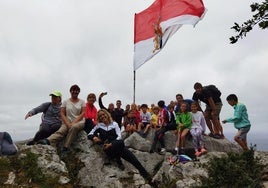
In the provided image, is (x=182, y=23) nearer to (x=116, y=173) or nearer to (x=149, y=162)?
(x=149, y=162)

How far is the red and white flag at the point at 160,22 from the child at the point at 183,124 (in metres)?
4.78

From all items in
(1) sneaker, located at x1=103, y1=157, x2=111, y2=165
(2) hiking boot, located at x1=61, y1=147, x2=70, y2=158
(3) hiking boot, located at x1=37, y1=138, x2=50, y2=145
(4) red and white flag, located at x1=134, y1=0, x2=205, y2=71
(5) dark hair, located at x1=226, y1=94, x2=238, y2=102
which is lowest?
(1) sneaker, located at x1=103, y1=157, x2=111, y2=165

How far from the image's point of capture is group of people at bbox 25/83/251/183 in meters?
11.0

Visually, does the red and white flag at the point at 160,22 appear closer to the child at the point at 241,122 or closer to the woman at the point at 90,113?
the woman at the point at 90,113

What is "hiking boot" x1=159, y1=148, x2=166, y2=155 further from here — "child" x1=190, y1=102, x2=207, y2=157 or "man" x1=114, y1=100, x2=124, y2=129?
"man" x1=114, y1=100, x2=124, y2=129

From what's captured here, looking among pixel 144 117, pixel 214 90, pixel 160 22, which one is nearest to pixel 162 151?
pixel 144 117

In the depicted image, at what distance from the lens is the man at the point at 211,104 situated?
1290cm

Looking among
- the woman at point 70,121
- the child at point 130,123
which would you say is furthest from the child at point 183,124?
the woman at point 70,121

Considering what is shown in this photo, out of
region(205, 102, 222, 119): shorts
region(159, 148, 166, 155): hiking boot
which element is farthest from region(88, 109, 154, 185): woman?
region(205, 102, 222, 119): shorts

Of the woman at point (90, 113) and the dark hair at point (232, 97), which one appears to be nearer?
the dark hair at point (232, 97)

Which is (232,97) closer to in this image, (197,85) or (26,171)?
(197,85)

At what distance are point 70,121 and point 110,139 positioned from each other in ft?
5.20

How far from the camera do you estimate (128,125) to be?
47.6 feet

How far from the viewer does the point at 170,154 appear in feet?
39.7
